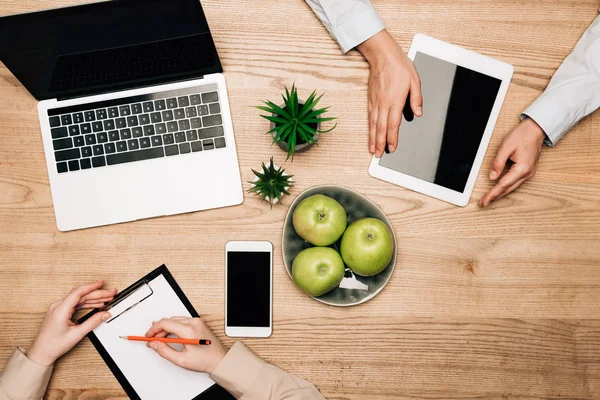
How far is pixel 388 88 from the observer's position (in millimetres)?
950

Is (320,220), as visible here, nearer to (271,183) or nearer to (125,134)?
(271,183)

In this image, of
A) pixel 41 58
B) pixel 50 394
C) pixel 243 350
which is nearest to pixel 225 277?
pixel 243 350

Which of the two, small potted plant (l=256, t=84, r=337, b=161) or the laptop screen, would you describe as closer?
the laptop screen

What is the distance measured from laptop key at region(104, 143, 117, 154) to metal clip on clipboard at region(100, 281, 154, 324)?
0.93ft

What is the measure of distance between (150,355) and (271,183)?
0.44 meters

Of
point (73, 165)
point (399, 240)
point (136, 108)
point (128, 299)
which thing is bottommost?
point (128, 299)

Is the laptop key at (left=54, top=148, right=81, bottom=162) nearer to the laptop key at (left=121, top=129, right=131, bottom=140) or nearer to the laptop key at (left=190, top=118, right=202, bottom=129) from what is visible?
the laptop key at (left=121, top=129, right=131, bottom=140)

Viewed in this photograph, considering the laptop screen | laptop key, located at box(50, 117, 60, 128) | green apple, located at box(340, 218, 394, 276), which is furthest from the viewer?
laptop key, located at box(50, 117, 60, 128)

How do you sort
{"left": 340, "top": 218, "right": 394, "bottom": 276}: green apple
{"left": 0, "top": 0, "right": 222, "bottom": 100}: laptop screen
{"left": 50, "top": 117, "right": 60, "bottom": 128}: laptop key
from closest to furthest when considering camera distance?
{"left": 0, "top": 0, "right": 222, "bottom": 100}: laptop screen, {"left": 340, "top": 218, "right": 394, "bottom": 276}: green apple, {"left": 50, "top": 117, "right": 60, "bottom": 128}: laptop key

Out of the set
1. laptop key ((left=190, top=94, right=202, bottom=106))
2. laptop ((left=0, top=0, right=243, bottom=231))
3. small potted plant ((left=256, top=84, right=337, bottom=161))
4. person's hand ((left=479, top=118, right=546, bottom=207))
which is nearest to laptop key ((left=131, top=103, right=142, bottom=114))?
laptop ((left=0, top=0, right=243, bottom=231))

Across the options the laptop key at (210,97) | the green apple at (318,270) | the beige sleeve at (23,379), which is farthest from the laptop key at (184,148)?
the beige sleeve at (23,379)

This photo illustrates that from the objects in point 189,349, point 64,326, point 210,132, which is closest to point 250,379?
point 189,349

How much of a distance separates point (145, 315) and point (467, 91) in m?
0.83

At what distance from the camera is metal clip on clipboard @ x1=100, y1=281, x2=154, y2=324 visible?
37.3 inches
